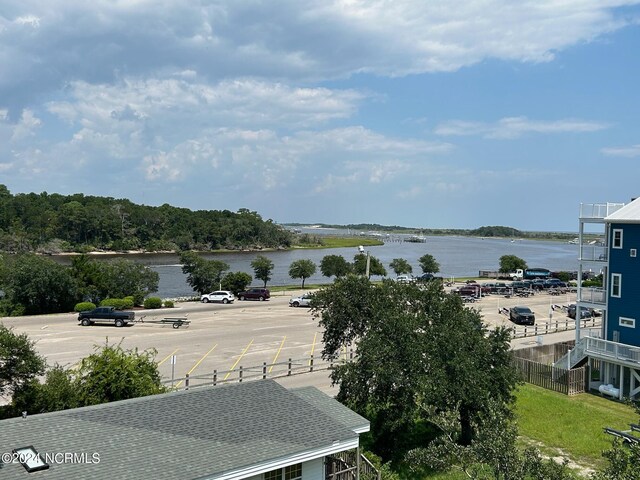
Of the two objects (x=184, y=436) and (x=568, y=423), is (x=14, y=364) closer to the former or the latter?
(x=184, y=436)

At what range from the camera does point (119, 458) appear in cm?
1070

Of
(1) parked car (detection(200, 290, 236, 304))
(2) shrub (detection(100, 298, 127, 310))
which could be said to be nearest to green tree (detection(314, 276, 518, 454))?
→ (2) shrub (detection(100, 298, 127, 310))

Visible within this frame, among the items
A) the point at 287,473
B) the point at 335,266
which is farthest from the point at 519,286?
the point at 287,473

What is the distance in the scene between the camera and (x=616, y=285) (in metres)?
28.8

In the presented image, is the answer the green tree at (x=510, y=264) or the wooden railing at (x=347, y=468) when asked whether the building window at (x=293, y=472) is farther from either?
the green tree at (x=510, y=264)

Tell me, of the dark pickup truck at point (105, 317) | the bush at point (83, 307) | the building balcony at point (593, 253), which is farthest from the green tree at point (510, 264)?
the bush at point (83, 307)

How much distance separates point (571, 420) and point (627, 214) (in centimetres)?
1259

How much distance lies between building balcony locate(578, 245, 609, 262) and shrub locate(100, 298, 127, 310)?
125ft

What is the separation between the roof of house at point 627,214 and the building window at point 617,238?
75cm

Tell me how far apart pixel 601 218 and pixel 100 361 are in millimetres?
26306

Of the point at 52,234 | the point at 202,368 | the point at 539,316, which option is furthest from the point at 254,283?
the point at 52,234

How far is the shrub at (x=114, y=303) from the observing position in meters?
47.8

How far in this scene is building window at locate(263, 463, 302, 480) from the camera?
12.4m

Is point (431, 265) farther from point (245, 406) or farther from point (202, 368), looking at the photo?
point (245, 406)
